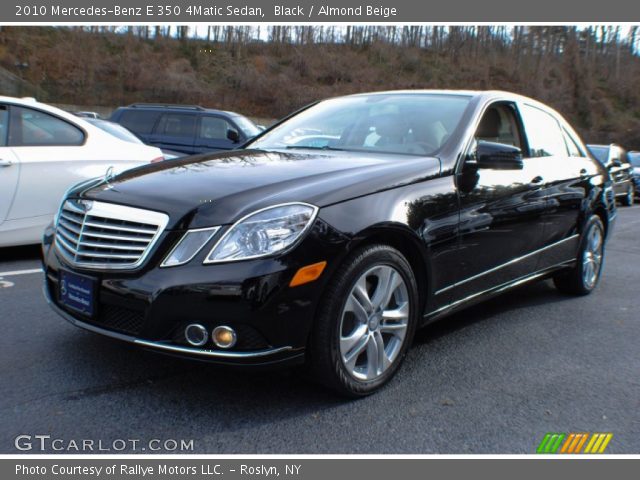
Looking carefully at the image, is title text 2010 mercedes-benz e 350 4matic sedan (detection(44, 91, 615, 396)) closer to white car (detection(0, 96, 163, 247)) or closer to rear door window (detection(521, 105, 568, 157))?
rear door window (detection(521, 105, 568, 157))

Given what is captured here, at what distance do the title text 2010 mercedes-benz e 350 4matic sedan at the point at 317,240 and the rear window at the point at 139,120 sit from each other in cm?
1013

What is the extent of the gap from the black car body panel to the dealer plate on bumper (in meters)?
0.03

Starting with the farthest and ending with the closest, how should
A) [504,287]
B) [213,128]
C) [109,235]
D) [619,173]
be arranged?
1. [619,173]
2. [213,128]
3. [504,287]
4. [109,235]

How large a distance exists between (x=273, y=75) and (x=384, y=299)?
51168 mm

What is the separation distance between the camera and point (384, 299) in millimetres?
3166

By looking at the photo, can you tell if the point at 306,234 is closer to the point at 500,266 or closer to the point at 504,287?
the point at 500,266

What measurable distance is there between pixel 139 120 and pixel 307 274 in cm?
1224

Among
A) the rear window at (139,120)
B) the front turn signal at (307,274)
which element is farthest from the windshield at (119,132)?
the front turn signal at (307,274)

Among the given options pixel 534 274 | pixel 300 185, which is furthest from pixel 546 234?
pixel 300 185

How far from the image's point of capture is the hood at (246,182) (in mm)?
2844

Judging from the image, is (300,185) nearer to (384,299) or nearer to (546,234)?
(384,299)

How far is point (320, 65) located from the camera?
5706 centimetres

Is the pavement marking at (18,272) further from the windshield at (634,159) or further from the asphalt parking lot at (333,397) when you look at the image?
the windshield at (634,159)

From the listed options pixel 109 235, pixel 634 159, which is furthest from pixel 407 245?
pixel 634 159
